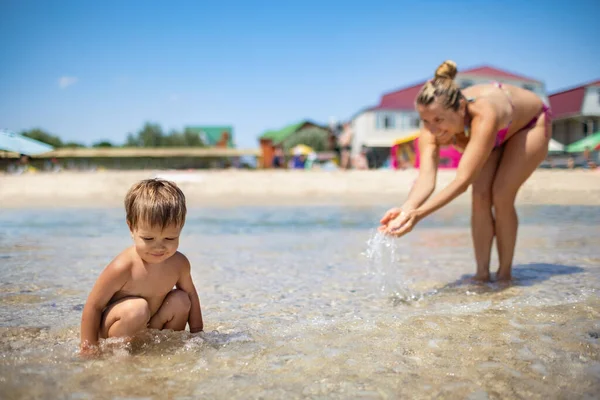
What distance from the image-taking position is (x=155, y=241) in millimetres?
2125

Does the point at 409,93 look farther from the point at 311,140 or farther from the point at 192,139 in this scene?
the point at 192,139

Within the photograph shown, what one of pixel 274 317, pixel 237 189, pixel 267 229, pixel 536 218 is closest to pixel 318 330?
pixel 274 317

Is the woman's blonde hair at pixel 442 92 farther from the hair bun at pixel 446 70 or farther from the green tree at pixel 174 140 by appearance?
the green tree at pixel 174 140

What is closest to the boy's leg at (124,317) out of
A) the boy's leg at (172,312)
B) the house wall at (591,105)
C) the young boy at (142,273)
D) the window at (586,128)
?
the young boy at (142,273)

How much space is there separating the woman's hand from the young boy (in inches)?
53.0

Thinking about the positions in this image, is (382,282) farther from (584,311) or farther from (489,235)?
(584,311)

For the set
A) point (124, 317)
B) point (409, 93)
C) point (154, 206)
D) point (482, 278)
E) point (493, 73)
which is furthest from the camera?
point (409, 93)

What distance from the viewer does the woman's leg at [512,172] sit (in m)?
3.72

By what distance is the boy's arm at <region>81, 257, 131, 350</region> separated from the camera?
214 cm

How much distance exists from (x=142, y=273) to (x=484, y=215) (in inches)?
109

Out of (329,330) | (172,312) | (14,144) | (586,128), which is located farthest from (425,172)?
(586,128)

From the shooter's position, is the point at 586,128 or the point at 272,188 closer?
the point at 272,188

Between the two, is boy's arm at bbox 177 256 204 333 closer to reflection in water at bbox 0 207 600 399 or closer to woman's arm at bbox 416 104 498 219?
reflection in water at bbox 0 207 600 399

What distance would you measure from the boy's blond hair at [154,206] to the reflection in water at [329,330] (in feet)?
1.86
